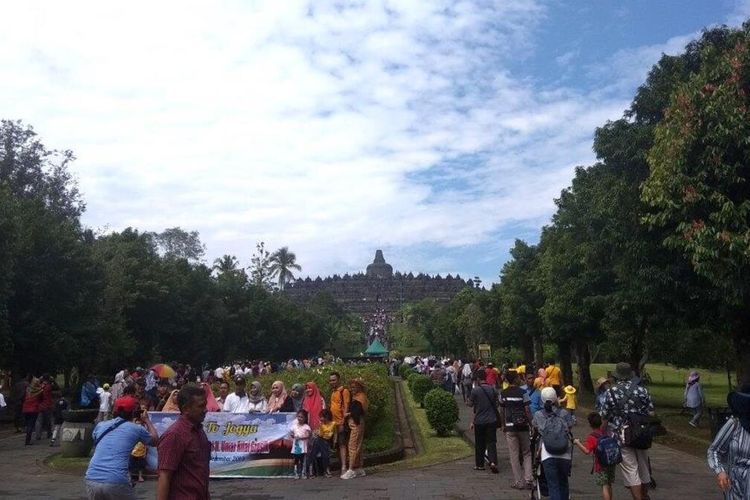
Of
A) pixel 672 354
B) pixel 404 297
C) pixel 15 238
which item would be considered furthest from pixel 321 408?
pixel 404 297

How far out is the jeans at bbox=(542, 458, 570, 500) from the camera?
7.86 meters

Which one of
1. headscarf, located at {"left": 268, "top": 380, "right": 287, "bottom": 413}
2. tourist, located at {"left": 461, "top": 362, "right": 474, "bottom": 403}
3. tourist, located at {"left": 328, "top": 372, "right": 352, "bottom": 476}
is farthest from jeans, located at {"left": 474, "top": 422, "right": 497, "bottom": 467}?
tourist, located at {"left": 461, "top": 362, "right": 474, "bottom": 403}

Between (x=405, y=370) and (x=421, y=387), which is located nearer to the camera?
(x=421, y=387)

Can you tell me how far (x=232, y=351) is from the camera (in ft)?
185

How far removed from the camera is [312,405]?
39.5 ft

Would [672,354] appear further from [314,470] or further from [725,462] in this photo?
[725,462]

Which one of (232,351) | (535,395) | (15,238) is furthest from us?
(232,351)

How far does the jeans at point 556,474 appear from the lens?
7859 millimetres

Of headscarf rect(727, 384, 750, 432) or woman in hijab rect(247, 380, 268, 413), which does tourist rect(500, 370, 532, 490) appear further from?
headscarf rect(727, 384, 750, 432)

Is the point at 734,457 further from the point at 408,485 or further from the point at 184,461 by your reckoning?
the point at 408,485

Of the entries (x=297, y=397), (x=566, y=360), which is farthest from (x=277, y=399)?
(x=566, y=360)

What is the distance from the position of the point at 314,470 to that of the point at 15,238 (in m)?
13.6

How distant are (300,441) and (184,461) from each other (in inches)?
272

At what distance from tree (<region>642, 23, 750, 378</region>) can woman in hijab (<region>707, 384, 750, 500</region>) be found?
7358 mm
